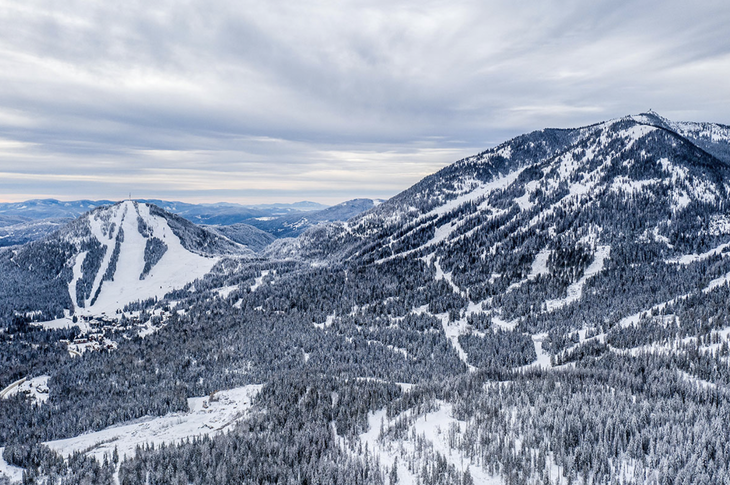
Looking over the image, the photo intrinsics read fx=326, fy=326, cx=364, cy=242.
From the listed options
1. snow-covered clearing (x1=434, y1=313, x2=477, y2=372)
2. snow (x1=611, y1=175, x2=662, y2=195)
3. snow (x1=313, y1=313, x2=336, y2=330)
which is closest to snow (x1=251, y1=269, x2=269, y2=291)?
snow (x1=313, y1=313, x2=336, y2=330)

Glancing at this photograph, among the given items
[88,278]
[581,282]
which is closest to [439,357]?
[581,282]

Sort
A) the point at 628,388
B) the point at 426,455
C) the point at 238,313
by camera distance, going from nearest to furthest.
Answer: the point at 426,455
the point at 628,388
the point at 238,313

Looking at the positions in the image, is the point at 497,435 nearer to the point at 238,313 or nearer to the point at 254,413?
the point at 254,413

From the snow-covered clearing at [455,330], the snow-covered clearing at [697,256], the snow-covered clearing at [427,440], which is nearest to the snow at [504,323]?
the snow-covered clearing at [455,330]

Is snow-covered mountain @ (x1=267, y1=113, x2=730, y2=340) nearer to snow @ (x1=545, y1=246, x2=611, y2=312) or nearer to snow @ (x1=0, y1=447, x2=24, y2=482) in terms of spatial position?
snow @ (x1=545, y1=246, x2=611, y2=312)

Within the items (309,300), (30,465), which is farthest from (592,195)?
(30,465)

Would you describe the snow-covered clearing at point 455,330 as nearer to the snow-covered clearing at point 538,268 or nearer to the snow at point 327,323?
the snow-covered clearing at point 538,268
